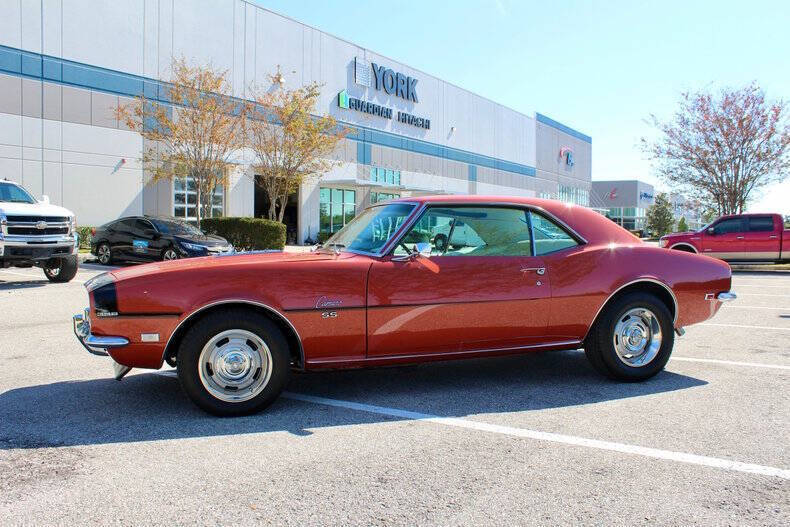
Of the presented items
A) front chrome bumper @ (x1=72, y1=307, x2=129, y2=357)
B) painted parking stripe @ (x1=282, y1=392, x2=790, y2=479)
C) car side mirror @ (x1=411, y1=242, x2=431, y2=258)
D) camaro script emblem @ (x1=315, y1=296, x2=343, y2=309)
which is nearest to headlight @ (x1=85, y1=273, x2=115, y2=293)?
front chrome bumper @ (x1=72, y1=307, x2=129, y2=357)

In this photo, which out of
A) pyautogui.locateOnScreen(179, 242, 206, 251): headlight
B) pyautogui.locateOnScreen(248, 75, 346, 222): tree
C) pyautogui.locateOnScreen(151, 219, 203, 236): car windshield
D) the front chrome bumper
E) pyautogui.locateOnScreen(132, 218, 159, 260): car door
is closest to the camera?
the front chrome bumper

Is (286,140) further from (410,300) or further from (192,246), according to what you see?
(410,300)

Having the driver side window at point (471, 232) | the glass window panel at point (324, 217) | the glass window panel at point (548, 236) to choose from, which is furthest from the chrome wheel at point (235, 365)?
the glass window panel at point (324, 217)

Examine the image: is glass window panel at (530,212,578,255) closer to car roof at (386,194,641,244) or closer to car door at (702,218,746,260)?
car roof at (386,194,641,244)

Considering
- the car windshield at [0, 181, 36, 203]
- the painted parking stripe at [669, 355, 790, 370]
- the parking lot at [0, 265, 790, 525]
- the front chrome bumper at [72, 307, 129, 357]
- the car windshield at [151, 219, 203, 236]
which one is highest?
the car windshield at [0, 181, 36, 203]

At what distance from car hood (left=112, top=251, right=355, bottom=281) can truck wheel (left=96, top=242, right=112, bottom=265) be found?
14.7 meters

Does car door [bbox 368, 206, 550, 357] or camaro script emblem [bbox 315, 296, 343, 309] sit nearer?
camaro script emblem [bbox 315, 296, 343, 309]

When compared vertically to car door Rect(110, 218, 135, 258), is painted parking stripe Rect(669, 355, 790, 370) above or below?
below

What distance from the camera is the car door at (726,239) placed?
1866 cm

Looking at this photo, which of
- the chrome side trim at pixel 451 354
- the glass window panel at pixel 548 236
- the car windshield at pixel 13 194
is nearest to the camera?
the chrome side trim at pixel 451 354

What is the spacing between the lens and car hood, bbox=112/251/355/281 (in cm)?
411

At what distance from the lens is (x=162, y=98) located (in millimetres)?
25875

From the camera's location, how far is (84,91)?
77.5 feet

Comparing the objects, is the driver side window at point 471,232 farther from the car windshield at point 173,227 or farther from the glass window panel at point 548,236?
the car windshield at point 173,227
